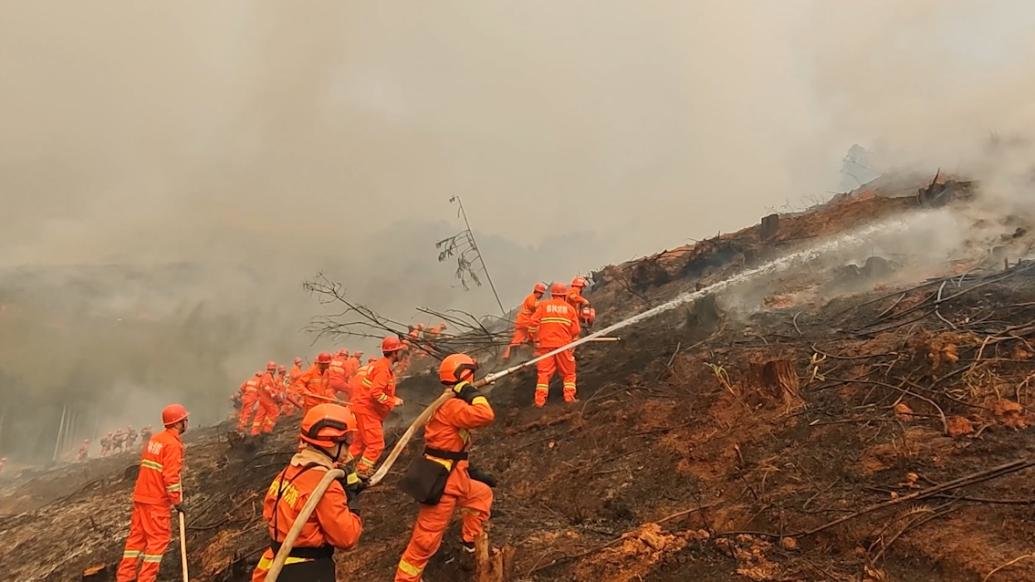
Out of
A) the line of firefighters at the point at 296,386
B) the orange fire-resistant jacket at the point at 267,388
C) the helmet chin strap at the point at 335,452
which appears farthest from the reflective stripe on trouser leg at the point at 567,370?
the orange fire-resistant jacket at the point at 267,388

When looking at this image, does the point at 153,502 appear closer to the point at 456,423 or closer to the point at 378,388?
the point at 378,388

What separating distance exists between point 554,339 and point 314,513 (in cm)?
535

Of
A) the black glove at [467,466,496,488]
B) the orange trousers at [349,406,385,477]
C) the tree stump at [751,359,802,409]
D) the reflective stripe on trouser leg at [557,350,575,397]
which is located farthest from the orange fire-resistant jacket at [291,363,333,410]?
the tree stump at [751,359,802,409]

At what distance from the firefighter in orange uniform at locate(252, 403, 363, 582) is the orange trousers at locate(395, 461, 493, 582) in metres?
1.14

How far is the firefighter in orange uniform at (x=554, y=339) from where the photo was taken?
816 cm

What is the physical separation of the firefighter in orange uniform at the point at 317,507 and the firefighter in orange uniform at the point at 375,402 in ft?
14.0

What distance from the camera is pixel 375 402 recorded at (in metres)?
7.74

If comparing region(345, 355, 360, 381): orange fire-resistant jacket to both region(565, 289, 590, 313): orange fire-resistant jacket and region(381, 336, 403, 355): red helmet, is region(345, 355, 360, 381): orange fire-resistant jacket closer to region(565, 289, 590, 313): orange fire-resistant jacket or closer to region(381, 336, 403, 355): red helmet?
region(381, 336, 403, 355): red helmet

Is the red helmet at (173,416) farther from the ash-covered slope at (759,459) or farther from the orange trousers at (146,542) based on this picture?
the ash-covered slope at (759,459)

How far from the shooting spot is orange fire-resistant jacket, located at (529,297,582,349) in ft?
26.8

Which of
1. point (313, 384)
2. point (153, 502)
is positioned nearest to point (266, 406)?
point (313, 384)

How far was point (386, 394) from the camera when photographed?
758cm

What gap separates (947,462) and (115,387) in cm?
5871

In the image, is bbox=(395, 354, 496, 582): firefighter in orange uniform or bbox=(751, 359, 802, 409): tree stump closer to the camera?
bbox=(395, 354, 496, 582): firefighter in orange uniform
